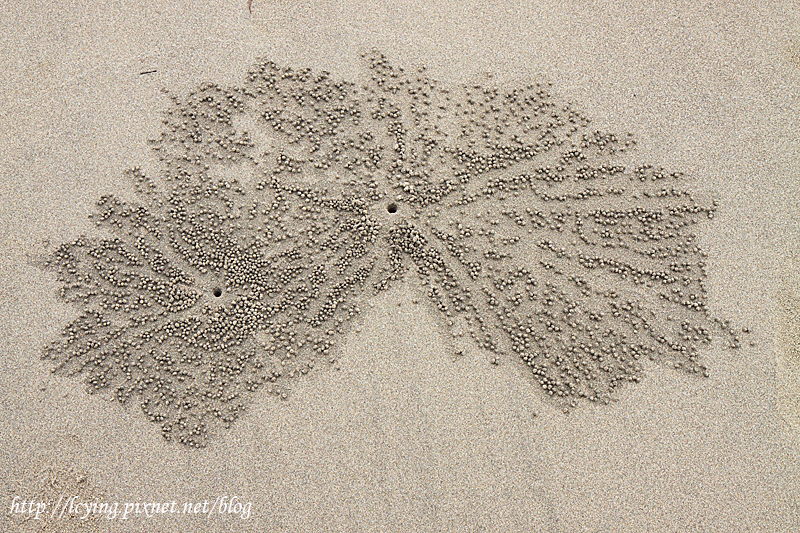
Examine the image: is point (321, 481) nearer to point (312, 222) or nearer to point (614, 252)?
point (312, 222)

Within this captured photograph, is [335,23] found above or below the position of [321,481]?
above

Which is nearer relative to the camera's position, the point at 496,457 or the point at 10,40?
the point at 496,457

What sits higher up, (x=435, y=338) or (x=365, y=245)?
(x=365, y=245)

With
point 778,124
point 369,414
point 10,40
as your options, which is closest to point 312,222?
point 369,414
